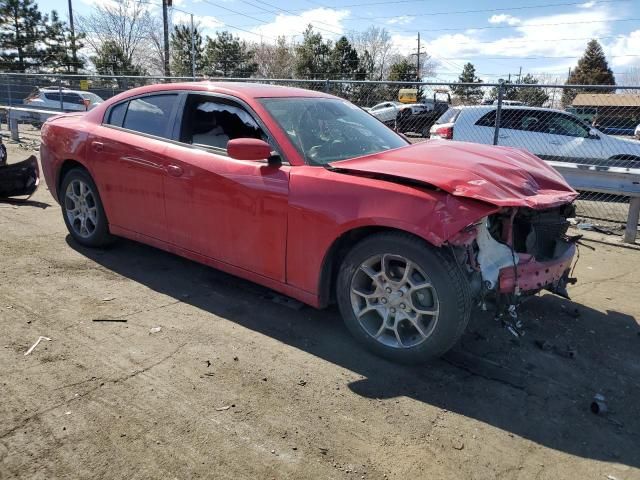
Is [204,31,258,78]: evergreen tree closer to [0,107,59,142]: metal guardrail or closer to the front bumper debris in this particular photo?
[0,107,59,142]: metal guardrail

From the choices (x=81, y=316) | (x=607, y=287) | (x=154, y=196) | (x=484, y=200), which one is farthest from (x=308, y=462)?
(x=607, y=287)

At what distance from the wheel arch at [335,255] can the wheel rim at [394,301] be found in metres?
0.20

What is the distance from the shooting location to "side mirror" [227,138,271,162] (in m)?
3.48

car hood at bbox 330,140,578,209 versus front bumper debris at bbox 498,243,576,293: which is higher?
car hood at bbox 330,140,578,209

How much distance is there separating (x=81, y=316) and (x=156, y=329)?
61 centimetres

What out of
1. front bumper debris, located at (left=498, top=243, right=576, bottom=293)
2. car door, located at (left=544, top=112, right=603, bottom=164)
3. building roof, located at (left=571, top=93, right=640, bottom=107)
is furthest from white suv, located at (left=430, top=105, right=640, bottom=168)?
front bumper debris, located at (left=498, top=243, right=576, bottom=293)

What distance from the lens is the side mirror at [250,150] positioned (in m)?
3.48

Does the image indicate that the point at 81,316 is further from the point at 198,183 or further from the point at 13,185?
the point at 13,185

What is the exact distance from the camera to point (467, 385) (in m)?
3.04

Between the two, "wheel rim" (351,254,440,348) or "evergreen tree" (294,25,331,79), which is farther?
"evergreen tree" (294,25,331,79)

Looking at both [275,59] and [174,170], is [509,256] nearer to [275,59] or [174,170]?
[174,170]

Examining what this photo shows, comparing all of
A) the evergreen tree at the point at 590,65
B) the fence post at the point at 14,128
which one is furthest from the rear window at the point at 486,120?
the evergreen tree at the point at 590,65

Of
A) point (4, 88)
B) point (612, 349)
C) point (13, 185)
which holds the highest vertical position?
point (4, 88)

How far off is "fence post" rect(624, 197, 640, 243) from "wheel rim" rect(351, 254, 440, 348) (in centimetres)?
447
